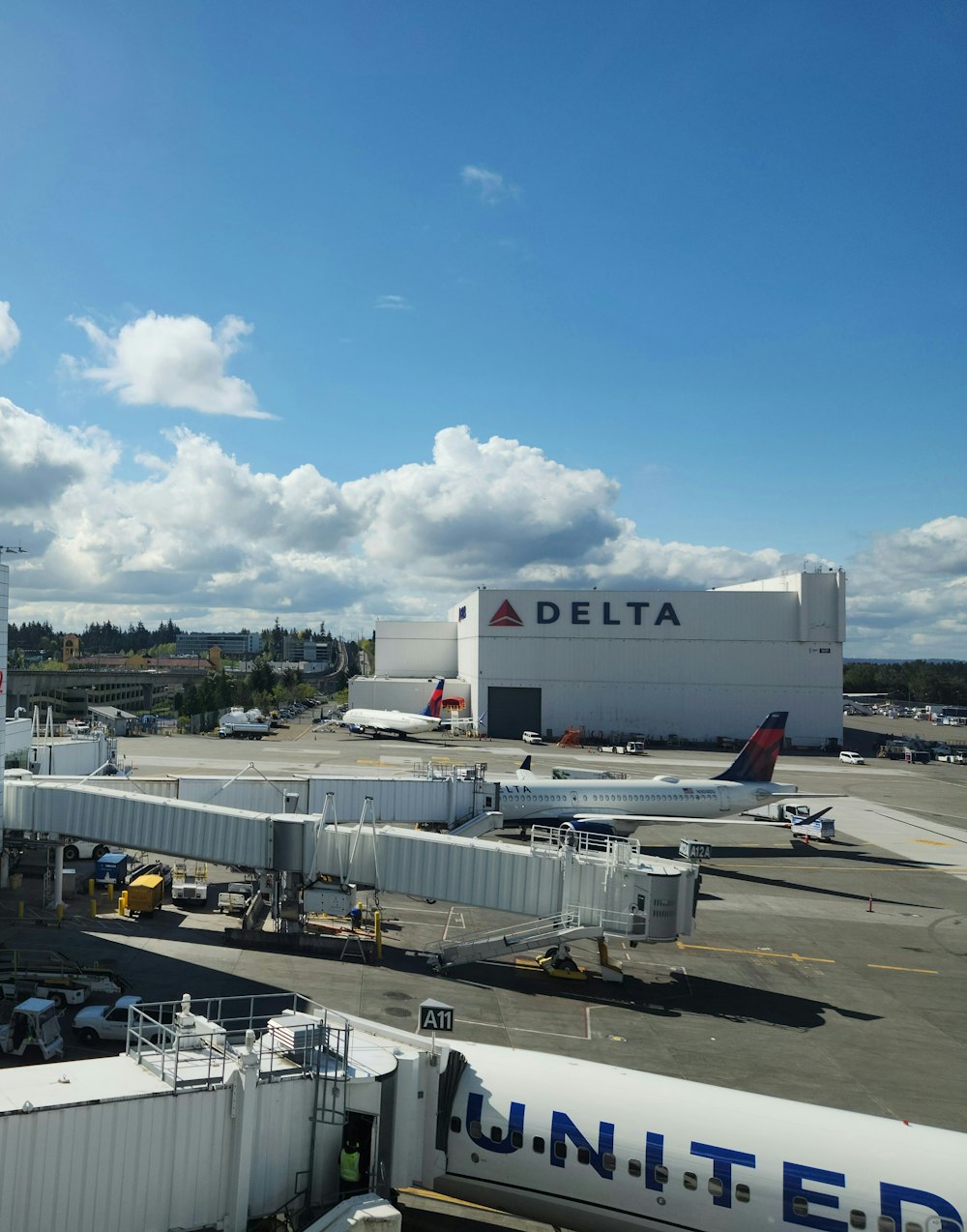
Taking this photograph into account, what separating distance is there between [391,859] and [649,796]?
84.8ft

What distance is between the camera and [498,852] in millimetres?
33469

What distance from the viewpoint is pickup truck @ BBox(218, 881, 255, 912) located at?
41.3 metres

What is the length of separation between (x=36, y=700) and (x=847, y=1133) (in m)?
168

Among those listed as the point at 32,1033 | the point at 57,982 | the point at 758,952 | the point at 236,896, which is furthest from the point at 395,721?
the point at 32,1033

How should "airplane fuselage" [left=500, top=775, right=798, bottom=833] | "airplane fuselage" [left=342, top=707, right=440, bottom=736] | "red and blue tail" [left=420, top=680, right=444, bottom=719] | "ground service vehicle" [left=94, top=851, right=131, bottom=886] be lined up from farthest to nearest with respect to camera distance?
"red and blue tail" [left=420, top=680, right=444, bottom=719] < "airplane fuselage" [left=342, top=707, right=440, bottom=736] < "airplane fuselage" [left=500, top=775, right=798, bottom=833] < "ground service vehicle" [left=94, top=851, right=131, bottom=886]

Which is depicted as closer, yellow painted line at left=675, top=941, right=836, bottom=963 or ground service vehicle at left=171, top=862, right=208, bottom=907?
yellow painted line at left=675, top=941, right=836, bottom=963

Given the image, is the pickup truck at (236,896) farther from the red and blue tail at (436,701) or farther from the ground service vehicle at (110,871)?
the red and blue tail at (436,701)

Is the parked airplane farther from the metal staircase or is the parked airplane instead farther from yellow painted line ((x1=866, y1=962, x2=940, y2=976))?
yellow painted line ((x1=866, y1=962, x2=940, y2=976))

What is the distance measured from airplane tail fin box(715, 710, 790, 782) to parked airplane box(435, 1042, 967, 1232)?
43.6m

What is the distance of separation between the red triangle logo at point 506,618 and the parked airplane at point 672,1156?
375ft

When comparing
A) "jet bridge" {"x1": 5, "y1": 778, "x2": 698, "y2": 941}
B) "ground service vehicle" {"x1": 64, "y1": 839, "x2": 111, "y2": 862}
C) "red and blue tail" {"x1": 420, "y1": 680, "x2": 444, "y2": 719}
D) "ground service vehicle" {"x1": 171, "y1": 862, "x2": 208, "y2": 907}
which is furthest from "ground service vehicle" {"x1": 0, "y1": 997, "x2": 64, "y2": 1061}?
"red and blue tail" {"x1": 420, "y1": 680, "x2": 444, "y2": 719}

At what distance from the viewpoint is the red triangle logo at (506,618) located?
13138 centimetres

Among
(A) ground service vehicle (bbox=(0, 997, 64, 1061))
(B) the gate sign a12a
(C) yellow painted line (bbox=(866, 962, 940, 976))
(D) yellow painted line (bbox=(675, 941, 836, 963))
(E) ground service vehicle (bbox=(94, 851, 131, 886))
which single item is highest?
(B) the gate sign a12a

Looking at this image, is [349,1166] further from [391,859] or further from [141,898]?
[141,898]
